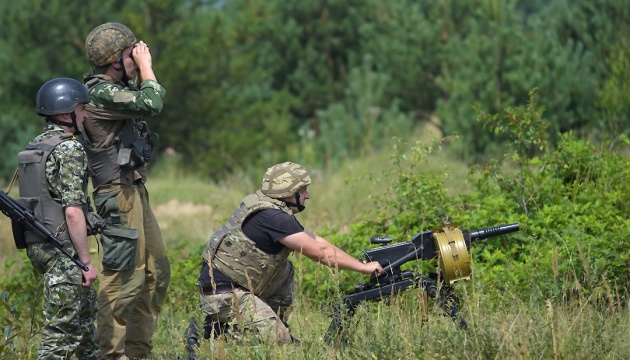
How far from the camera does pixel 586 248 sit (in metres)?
A: 6.65

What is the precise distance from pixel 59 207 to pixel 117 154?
610 mm

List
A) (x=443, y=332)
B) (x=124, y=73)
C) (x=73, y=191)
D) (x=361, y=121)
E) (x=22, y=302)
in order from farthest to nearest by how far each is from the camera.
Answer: (x=361, y=121) → (x=22, y=302) → (x=124, y=73) → (x=73, y=191) → (x=443, y=332)

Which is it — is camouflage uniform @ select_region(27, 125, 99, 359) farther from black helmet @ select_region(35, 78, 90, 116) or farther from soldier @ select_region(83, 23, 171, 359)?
soldier @ select_region(83, 23, 171, 359)

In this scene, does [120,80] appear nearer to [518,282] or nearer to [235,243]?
[235,243]

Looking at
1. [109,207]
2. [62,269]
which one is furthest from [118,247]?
[62,269]

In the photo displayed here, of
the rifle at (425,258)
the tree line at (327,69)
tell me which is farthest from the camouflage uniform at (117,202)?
Result: the tree line at (327,69)

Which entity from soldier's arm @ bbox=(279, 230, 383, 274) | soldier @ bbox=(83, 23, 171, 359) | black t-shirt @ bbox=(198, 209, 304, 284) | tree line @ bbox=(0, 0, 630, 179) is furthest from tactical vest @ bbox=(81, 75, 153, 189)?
tree line @ bbox=(0, 0, 630, 179)

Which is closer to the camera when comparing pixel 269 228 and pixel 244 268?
pixel 269 228

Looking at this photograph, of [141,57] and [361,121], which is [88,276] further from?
[361,121]

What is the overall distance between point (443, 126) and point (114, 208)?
14083 mm

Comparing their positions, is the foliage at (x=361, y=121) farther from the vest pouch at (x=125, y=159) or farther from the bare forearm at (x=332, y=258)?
the bare forearm at (x=332, y=258)

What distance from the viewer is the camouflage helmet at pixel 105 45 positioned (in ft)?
20.2

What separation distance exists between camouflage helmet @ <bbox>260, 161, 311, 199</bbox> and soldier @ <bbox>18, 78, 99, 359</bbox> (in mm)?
1079

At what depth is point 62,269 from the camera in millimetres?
5691
